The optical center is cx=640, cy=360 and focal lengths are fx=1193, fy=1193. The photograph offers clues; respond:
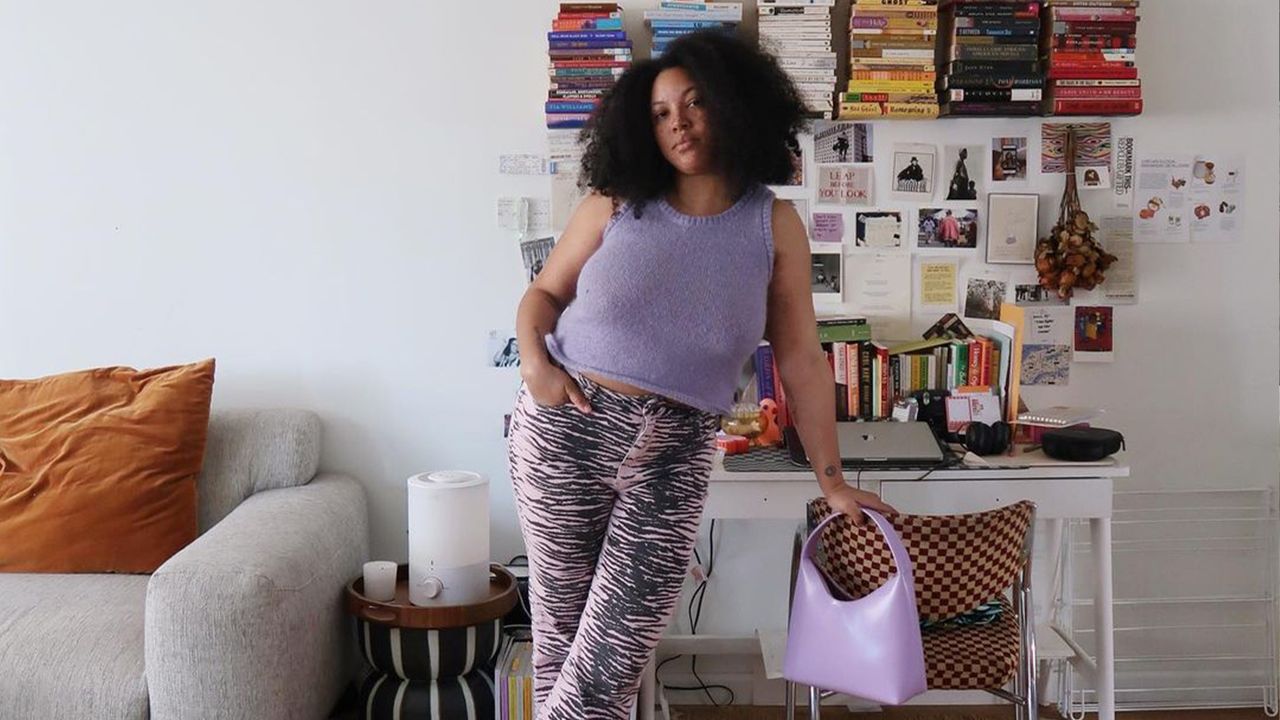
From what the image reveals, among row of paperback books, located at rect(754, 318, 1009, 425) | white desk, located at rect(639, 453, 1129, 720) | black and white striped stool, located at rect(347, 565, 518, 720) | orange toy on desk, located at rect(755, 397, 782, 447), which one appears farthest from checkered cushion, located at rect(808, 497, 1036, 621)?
black and white striped stool, located at rect(347, 565, 518, 720)

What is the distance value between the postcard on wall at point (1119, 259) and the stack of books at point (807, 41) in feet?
2.42

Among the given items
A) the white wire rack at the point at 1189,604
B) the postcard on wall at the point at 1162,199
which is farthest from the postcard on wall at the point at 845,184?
the white wire rack at the point at 1189,604

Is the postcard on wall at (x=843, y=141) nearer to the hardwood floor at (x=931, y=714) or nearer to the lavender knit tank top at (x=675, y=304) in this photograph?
the lavender knit tank top at (x=675, y=304)

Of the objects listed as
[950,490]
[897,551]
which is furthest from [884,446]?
[897,551]

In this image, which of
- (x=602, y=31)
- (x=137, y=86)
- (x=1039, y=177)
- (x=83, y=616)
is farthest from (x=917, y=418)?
(x=137, y=86)

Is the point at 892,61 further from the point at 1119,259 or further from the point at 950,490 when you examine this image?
the point at 950,490

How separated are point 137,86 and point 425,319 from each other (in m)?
0.87

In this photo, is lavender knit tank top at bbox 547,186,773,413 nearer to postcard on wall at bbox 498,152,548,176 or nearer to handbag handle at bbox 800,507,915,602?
handbag handle at bbox 800,507,915,602

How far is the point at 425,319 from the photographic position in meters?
2.85

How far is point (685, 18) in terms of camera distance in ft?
8.75

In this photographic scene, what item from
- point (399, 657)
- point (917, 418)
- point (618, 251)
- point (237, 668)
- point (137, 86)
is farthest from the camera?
point (137, 86)

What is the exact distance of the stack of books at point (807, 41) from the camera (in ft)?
8.74

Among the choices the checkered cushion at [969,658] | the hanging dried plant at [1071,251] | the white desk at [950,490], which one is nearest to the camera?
the checkered cushion at [969,658]

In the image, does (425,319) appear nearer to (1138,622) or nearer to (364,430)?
(364,430)
